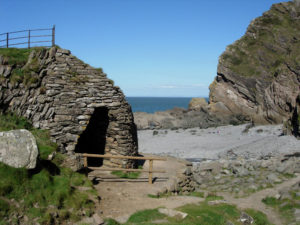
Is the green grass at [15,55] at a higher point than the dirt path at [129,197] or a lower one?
higher

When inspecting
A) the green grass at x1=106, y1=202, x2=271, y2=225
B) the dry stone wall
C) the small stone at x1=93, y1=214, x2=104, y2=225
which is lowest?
the green grass at x1=106, y1=202, x2=271, y2=225

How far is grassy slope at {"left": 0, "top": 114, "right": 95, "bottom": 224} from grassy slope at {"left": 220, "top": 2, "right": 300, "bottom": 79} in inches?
2081

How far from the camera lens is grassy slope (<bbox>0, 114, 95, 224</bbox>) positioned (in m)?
8.66

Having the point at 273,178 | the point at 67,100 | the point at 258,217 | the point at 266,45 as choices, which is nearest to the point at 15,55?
the point at 67,100

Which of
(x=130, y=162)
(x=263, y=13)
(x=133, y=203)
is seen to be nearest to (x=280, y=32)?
(x=263, y=13)

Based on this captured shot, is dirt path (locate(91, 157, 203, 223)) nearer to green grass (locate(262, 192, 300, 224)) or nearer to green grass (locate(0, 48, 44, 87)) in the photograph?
green grass (locate(262, 192, 300, 224))

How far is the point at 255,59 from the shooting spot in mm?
60250

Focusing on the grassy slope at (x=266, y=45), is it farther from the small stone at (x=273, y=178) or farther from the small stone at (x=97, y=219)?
the small stone at (x=97, y=219)

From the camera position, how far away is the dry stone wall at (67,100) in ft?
47.0

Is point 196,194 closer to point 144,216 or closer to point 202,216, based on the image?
point 202,216

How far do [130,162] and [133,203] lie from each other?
4595mm

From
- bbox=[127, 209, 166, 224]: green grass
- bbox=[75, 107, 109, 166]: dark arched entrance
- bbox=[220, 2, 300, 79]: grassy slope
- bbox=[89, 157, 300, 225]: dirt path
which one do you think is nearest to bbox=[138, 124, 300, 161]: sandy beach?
bbox=[89, 157, 300, 225]: dirt path

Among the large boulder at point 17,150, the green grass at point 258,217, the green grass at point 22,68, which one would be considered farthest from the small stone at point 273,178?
the green grass at point 22,68

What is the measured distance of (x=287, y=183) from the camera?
17.0 m
